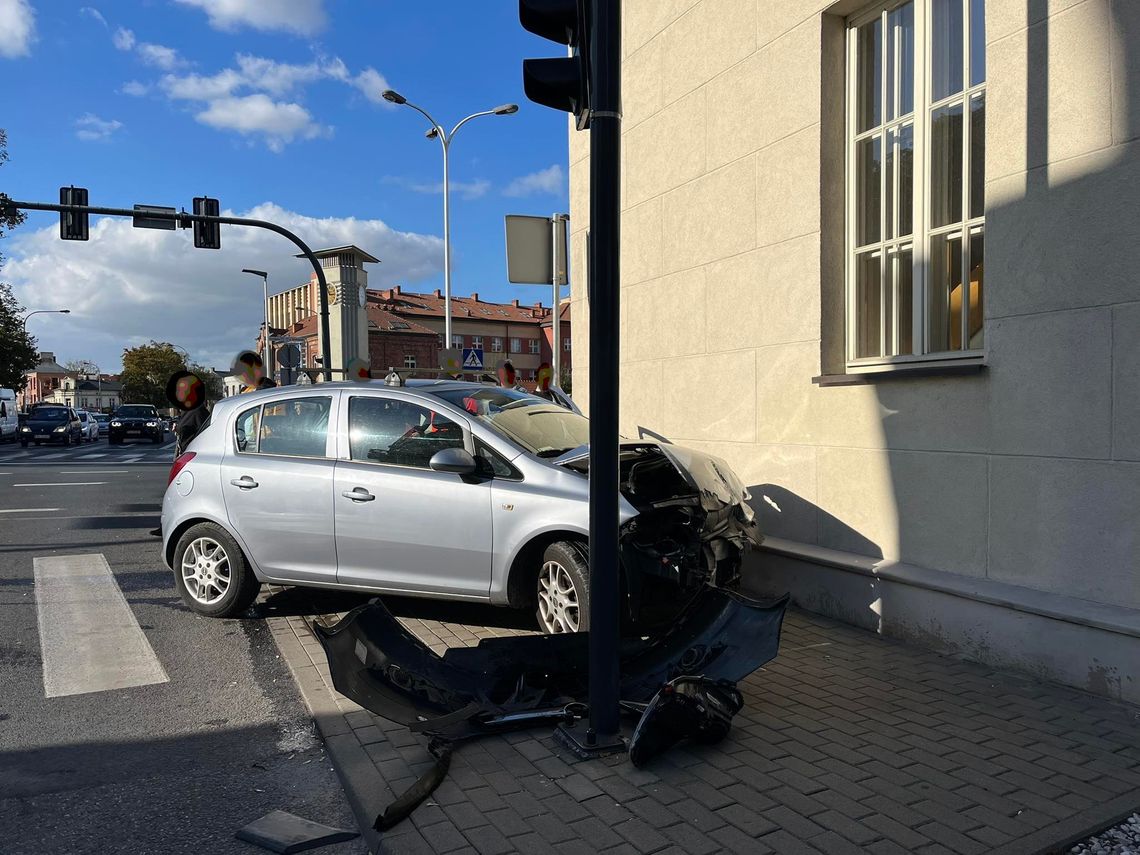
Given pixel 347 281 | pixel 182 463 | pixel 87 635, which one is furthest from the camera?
pixel 347 281

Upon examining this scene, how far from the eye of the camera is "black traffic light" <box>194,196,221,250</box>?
60.9 feet

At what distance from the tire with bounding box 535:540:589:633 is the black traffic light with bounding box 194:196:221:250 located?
16008mm

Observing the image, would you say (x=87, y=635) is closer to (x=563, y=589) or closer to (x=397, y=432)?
(x=397, y=432)

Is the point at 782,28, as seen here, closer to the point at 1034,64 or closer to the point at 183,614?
the point at 1034,64

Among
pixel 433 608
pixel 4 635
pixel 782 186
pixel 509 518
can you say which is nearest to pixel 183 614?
pixel 4 635

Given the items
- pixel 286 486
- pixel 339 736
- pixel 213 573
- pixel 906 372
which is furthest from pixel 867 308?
pixel 213 573

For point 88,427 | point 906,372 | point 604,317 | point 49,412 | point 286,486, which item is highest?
point 604,317

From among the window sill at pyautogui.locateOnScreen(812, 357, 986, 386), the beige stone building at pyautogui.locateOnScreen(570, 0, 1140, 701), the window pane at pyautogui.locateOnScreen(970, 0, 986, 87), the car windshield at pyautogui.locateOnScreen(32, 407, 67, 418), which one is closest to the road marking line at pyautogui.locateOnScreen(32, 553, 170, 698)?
the beige stone building at pyautogui.locateOnScreen(570, 0, 1140, 701)

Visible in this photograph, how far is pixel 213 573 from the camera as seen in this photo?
639 centimetres

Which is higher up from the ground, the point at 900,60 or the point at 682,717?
the point at 900,60

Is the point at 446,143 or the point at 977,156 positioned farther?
the point at 446,143

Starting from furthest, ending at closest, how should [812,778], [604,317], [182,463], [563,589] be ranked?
[182,463], [563,589], [604,317], [812,778]

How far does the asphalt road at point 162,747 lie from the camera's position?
334 centimetres

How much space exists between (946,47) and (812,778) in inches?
186
